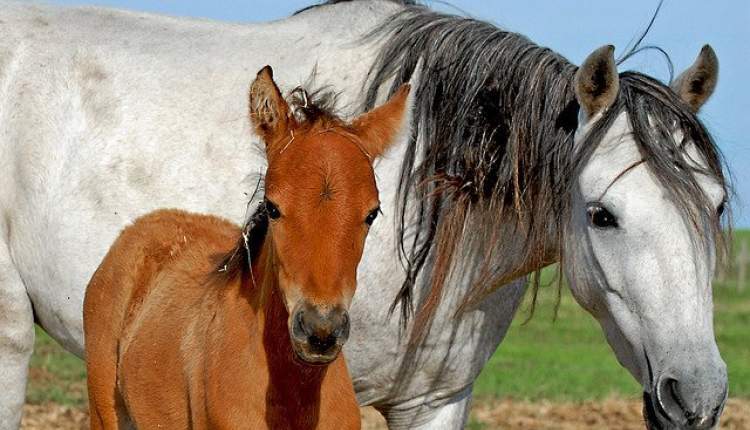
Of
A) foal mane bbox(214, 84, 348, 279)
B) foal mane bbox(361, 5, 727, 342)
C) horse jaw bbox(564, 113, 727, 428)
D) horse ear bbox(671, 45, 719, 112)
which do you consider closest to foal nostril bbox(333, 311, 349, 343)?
foal mane bbox(214, 84, 348, 279)

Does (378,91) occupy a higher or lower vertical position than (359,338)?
higher

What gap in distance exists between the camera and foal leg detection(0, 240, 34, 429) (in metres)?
5.00

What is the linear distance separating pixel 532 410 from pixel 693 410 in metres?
5.27

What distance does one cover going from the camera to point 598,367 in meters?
13.0

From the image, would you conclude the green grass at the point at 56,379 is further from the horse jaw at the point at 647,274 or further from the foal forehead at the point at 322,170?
the foal forehead at the point at 322,170

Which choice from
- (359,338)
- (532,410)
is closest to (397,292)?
(359,338)

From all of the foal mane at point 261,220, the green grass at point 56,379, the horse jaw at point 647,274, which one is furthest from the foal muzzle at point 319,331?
the green grass at point 56,379

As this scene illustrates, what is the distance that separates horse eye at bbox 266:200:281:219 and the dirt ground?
4.53 metres

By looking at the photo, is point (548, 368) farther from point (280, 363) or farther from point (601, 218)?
point (280, 363)

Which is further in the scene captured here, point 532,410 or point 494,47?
point 532,410

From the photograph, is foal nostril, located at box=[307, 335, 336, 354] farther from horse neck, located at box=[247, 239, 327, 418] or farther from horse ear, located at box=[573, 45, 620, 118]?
horse ear, located at box=[573, 45, 620, 118]

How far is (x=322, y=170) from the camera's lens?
336 cm

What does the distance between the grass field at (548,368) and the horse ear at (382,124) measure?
1.75 metres

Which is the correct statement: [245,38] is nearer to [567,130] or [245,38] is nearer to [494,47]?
[494,47]
